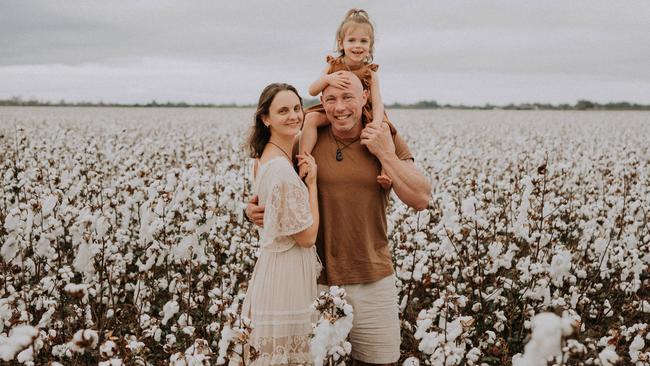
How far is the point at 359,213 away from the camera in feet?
10.0

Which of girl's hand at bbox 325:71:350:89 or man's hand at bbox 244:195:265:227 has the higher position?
girl's hand at bbox 325:71:350:89

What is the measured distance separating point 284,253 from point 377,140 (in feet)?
2.52

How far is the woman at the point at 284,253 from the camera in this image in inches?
113

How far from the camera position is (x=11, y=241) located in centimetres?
379

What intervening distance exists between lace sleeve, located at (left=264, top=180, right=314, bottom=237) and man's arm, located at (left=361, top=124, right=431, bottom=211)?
1.44 feet

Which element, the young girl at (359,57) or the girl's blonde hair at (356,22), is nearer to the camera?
the young girl at (359,57)

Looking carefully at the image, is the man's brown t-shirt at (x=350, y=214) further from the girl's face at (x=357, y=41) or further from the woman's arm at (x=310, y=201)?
the girl's face at (x=357, y=41)

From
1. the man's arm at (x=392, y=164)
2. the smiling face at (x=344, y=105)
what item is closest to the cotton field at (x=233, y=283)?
the man's arm at (x=392, y=164)

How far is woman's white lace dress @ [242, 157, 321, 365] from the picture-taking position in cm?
289

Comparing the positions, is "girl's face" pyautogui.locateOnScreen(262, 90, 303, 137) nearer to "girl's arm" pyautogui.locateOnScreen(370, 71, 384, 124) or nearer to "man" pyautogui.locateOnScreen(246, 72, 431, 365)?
"man" pyautogui.locateOnScreen(246, 72, 431, 365)

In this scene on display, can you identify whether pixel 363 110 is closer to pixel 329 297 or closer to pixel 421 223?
pixel 329 297

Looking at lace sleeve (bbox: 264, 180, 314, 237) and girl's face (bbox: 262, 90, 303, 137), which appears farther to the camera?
girl's face (bbox: 262, 90, 303, 137)

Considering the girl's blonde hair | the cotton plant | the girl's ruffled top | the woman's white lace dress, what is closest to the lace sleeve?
the woman's white lace dress

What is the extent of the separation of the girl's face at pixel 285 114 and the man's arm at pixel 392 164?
0.37 metres
